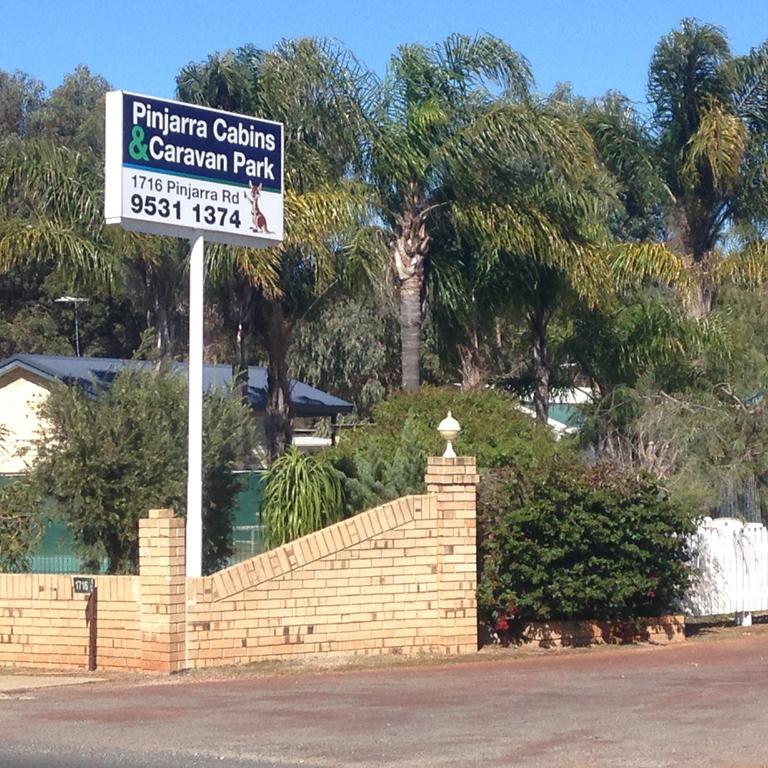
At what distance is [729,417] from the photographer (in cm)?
2298

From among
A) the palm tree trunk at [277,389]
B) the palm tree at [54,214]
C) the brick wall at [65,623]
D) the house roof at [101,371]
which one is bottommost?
the brick wall at [65,623]

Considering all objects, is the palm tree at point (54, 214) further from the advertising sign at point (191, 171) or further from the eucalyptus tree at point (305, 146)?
the advertising sign at point (191, 171)

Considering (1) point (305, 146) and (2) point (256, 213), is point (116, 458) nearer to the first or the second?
(2) point (256, 213)

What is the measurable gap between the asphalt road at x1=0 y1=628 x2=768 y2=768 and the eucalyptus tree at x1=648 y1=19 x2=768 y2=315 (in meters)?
14.5

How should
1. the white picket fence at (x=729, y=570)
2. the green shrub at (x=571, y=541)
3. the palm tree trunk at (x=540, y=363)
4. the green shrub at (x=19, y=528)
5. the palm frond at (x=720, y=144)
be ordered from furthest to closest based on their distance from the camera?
1. the palm frond at (x=720, y=144)
2. the palm tree trunk at (x=540, y=363)
3. the white picket fence at (x=729, y=570)
4. the green shrub at (x=19, y=528)
5. the green shrub at (x=571, y=541)

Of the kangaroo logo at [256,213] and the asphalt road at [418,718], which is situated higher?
the kangaroo logo at [256,213]

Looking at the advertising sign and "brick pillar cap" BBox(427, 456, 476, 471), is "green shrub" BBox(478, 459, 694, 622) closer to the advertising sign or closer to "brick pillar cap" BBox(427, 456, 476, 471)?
"brick pillar cap" BBox(427, 456, 476, 471)

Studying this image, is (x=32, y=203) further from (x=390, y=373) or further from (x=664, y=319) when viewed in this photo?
(x=390, y=373)

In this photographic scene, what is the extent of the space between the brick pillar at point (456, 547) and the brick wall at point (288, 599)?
0.04 feet

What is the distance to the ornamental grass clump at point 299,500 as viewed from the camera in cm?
1908

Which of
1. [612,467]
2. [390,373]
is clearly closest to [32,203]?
[612,467]

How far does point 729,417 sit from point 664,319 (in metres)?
4.22

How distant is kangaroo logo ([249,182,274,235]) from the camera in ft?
56.9

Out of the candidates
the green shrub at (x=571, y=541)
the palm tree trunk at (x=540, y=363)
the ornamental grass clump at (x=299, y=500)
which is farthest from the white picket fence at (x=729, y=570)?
the palm tree trunk at (x=540, y=363)
